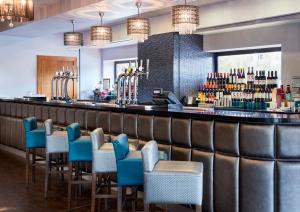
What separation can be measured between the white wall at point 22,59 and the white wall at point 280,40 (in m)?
5.28

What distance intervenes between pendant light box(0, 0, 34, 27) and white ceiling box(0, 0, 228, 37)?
1246 mm

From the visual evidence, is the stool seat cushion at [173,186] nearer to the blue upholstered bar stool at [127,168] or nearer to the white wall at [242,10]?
the blue upholstered bar stool at [127,168]

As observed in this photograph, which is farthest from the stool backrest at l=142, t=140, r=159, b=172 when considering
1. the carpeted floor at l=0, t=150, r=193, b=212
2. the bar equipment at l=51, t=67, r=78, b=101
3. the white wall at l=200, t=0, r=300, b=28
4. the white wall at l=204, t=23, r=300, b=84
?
the bar equipment at l=51, t=67, r=78, b=101

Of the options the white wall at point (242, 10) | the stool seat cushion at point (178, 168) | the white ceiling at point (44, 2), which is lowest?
the stool seat cushion at point (178, 168)

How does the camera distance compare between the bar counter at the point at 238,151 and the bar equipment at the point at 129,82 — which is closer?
the bar counter at the point at 238,151

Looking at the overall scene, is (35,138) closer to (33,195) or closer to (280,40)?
(33,195)

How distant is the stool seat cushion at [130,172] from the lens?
3.61 meters

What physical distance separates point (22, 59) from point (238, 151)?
837 cm

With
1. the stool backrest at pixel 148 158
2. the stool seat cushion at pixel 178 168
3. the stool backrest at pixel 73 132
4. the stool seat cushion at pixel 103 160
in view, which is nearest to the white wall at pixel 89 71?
the stool backrest at pixel 73 132

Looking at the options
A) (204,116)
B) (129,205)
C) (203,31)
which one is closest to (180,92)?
(203,31)

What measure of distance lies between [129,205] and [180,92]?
344 centimetres

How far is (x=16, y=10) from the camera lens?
491 centimetres

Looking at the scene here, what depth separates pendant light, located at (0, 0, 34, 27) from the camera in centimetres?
485

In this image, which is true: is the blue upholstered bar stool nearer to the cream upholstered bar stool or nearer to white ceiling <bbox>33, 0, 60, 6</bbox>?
the cream upholstered bar stool
